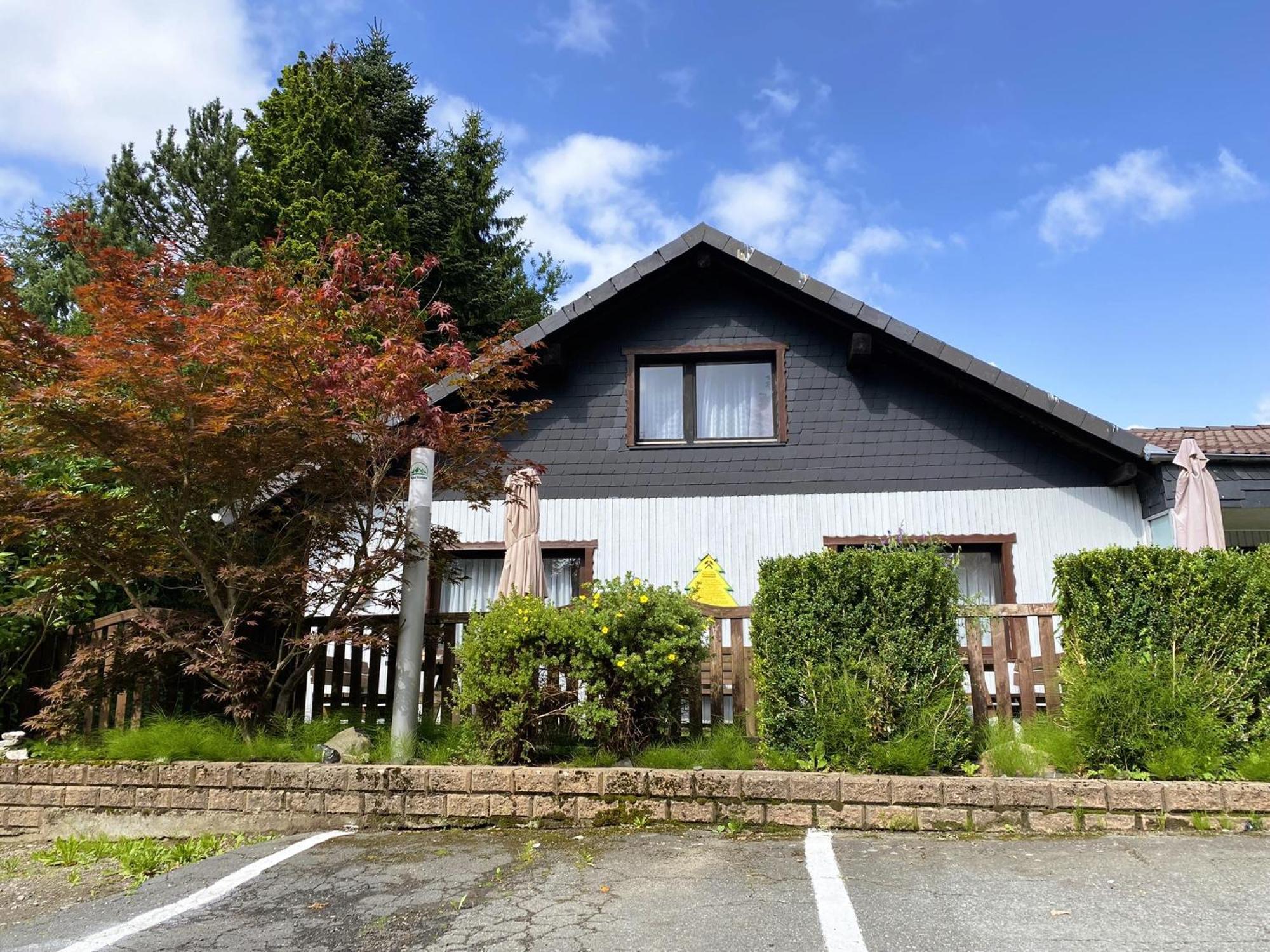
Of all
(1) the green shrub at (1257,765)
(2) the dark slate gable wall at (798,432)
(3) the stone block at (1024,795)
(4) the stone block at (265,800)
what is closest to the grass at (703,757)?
(3) the stone block at (1024,795)

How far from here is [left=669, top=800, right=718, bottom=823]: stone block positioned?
5.44 metres

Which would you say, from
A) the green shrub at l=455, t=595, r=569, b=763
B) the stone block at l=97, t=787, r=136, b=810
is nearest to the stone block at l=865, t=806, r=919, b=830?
the green shrub at l=455, t=595, r=569, b=763

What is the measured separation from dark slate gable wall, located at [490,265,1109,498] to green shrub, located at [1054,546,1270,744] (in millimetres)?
5222

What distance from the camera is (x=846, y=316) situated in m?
11.1

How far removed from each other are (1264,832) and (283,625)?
6854 mm

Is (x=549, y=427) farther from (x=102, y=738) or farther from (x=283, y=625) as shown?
(x=102, y=738)

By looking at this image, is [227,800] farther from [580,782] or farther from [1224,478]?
[1224,478]

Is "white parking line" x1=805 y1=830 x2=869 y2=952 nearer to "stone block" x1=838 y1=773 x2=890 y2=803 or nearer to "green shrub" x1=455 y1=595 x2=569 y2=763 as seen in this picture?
"stone block" x1=838 y1=773 x2=890 y2=803

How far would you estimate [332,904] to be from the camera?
4.28 m

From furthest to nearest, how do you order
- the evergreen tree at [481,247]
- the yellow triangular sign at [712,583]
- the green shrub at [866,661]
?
the evergreen tree at [481,247]
the yellow triangular sign at [712,583]
the green shrub at [866,661]

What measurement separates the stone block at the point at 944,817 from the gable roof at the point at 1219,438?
6567 millimetres

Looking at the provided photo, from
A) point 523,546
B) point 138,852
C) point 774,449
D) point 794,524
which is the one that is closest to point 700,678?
point 523,546

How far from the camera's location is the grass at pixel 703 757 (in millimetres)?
5805

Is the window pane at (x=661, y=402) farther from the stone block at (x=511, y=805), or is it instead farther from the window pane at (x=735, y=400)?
the stone block at (x=511, y=805)
